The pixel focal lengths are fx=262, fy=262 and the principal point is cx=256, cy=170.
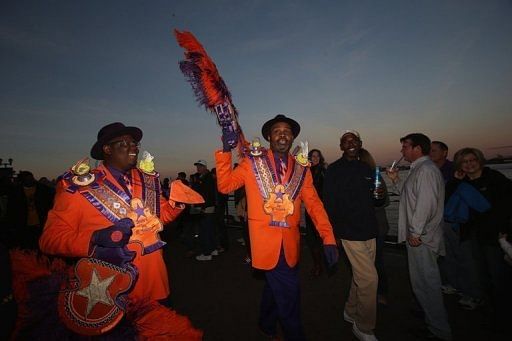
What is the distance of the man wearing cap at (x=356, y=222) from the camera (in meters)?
3.19

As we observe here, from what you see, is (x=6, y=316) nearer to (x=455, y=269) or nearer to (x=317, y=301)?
(x=317, y=301)

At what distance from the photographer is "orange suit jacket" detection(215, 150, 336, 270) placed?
2.75 m

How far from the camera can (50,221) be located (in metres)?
1.88

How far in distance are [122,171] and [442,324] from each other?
3.89 m

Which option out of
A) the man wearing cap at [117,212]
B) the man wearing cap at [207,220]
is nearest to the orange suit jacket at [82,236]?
the man wearing cap at [117,212]

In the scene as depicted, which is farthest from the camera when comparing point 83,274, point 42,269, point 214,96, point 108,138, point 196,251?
point 196,251

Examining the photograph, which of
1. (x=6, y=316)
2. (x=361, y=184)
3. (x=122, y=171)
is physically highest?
(x=122, y=171)

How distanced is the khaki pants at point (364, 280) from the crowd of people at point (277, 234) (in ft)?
0.04

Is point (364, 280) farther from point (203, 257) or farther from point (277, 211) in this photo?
point (203, 257)

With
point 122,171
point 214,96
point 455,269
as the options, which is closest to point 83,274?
point 122,171

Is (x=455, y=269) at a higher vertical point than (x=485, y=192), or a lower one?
lower

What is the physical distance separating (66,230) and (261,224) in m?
1.75

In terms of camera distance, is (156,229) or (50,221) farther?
(156,229)

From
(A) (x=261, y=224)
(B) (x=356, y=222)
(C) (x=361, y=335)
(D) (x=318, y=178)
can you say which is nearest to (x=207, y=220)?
(D) (x=318, y=178)
